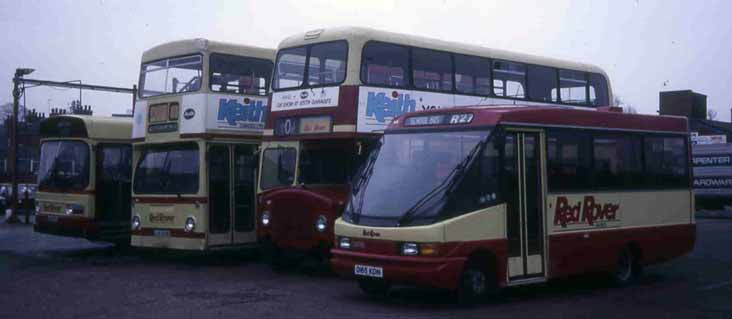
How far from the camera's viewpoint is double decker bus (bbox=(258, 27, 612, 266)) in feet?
51.2

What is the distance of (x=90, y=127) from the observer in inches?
797

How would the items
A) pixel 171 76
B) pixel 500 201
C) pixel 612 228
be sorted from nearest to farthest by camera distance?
pixel 500 201, pixel 612 228, pixel 171 76

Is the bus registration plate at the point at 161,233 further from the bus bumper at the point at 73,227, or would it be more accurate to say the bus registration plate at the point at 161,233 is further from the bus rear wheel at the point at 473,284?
the bus rear wheel at the point at 473,284

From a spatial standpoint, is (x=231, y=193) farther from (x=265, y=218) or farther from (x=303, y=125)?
(x=303, y=125)

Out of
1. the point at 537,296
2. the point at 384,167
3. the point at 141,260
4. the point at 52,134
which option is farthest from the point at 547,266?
the point at 52,134

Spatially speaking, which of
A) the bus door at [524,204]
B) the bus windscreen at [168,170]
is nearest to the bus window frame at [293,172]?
the bus windscreen at [168,170]

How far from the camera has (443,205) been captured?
11.9 metres

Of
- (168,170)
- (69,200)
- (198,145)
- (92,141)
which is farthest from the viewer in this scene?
(92,141)

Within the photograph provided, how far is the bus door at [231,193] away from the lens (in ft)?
58.8

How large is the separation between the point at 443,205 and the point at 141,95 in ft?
31.4

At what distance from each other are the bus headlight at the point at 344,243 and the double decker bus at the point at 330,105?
7.89ft

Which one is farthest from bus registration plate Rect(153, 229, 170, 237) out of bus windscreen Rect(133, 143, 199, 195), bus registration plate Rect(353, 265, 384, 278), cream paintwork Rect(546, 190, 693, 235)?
cream paintwork Rect(546, 190, 693, 235)

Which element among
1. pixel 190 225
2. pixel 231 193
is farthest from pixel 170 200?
pixel 231 193

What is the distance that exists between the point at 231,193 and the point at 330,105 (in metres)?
3.62
